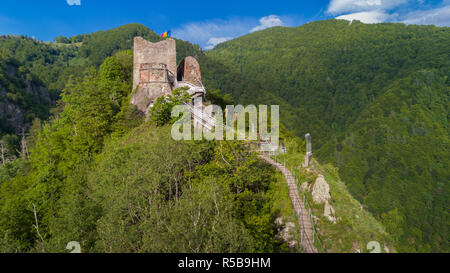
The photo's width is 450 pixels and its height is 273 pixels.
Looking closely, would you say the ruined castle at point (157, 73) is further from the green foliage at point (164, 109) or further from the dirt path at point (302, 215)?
the dirt path at point (302, 215)

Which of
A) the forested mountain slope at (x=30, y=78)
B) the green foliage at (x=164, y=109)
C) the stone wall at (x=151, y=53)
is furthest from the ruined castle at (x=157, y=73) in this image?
the forested mountain slope at (x=30, y=78)

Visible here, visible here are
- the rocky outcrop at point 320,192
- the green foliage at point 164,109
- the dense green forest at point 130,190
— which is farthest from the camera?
the green foliage at point 164,109

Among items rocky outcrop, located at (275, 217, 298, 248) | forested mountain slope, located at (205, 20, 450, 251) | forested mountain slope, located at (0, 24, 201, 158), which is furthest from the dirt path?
forested mountain slope, located at (205, 20, 450, 251)

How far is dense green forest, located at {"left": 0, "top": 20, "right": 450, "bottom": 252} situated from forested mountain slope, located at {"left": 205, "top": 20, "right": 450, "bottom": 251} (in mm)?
594

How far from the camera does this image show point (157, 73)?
Answer: 29.6 m

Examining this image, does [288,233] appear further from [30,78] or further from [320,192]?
[30,78]

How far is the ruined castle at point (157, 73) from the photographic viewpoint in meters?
29.1

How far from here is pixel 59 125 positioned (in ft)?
108

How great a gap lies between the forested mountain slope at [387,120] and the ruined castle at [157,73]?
52.8 meters

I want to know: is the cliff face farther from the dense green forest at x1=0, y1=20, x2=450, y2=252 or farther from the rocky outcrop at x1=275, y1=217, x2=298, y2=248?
the rocky outcrop at x1=275, y1=217, x2=298, y2=248

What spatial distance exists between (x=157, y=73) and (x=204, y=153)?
14041 millimetres

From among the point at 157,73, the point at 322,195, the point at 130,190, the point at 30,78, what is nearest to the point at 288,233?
the point at 322,195
